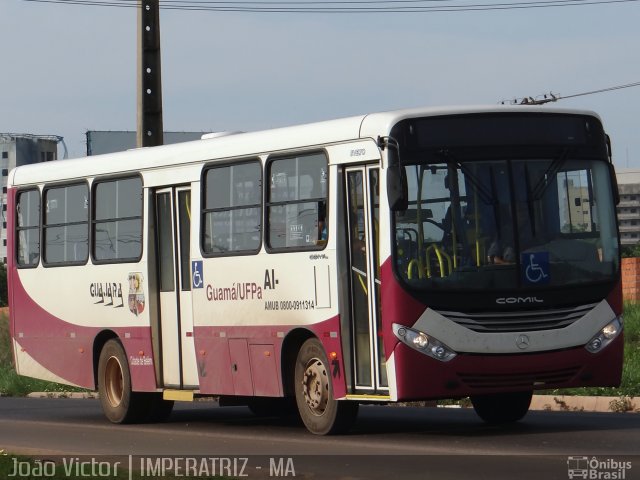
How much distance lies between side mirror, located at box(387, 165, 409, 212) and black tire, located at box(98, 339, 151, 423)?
5.75m

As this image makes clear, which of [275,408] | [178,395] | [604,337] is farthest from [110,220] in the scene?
[604,337]

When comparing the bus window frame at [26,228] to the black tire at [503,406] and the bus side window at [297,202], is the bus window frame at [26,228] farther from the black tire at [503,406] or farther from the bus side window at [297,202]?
the black tire at [503,406]

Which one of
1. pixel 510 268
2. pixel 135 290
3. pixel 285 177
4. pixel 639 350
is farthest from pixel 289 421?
pixel 639 350

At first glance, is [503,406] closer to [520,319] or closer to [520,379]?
[520,379]

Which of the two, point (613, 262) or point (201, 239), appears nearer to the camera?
point (613, 262)

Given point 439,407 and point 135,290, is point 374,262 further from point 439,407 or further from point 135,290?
point 439,407

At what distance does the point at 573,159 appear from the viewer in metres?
15.0

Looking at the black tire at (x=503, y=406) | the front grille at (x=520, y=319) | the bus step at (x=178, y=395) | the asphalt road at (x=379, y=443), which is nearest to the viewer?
the asphalt road at (x=379, y=443)

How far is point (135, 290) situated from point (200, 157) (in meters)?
2.05

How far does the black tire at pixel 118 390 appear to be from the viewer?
18.9 metres

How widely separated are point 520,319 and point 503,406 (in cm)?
212

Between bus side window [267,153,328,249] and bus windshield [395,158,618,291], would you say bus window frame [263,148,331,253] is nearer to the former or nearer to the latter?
bus side window [267,153,328,249]

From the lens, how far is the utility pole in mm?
26000

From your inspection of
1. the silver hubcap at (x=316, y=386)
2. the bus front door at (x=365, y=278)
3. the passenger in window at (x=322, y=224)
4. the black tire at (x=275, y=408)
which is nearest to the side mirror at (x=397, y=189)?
the bus front door at (x=365, y=278)
